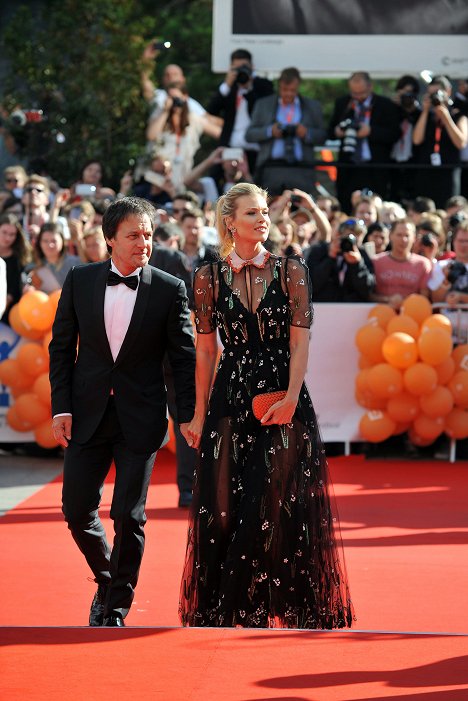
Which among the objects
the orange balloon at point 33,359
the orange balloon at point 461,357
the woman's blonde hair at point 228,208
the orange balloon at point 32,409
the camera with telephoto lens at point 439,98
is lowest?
the orange balloon at point 32,409

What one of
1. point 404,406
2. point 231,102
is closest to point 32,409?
point 404,406

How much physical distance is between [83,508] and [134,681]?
1.24m

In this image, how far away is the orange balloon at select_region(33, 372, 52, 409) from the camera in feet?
34.1

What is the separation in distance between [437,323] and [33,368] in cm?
309

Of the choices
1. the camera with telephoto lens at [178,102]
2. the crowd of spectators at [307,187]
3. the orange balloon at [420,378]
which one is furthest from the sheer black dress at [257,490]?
the camera with telephoto lens at [178,102]

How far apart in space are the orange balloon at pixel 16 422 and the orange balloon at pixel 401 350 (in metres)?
2.83

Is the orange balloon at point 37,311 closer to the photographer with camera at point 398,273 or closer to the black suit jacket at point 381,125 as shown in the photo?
the photographer with camera at point 398,273

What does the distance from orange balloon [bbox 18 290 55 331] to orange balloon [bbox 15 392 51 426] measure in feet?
1.78

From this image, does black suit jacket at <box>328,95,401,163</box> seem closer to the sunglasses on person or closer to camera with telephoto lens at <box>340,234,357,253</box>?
the sunglasses on person

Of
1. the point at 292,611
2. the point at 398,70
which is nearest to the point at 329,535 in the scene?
the point at 292,611

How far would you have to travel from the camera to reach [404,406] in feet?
34.2

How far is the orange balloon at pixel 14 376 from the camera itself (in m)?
10.6

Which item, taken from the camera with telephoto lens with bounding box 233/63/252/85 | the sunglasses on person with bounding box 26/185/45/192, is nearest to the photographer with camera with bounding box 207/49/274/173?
the camera with telephoto lens with bounding box 233/63/252/85

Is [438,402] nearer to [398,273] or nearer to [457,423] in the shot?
[457,423]
